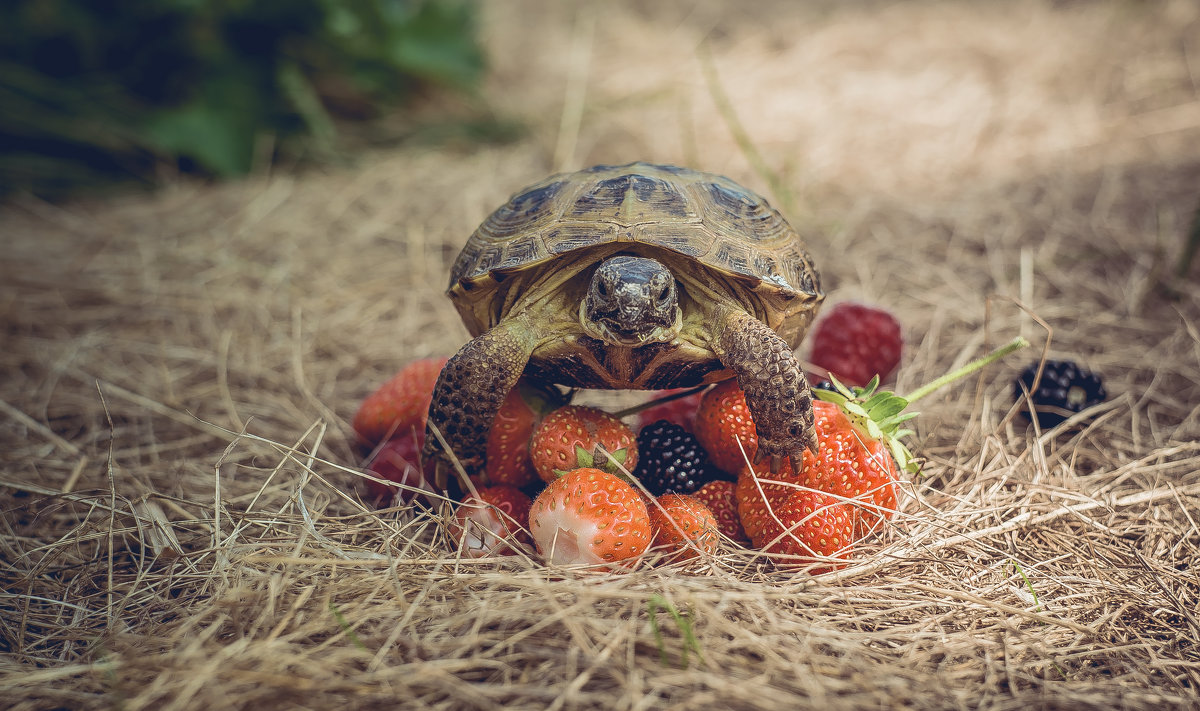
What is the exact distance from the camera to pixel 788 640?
1160 millimetres

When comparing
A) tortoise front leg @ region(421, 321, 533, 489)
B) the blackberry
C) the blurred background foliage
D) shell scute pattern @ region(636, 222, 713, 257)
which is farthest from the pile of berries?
the blurred background foliage

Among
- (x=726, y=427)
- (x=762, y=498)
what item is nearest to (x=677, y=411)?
(x=726, y=427)

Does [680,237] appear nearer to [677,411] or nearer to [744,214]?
[744,214]

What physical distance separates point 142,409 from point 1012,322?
9.50 feet

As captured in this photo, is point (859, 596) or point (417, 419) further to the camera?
point (417, 419)

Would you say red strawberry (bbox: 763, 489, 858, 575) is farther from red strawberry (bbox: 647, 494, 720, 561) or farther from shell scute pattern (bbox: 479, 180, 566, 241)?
shell scute pattern (bbox: 479, 180, 566, 241)

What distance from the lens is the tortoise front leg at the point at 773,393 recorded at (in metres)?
1.39

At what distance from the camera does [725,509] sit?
5.07 feet

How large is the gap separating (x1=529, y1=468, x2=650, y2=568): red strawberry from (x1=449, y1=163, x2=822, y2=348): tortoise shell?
0.45 m

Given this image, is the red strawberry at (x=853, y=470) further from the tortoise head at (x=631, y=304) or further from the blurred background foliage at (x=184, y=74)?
the blurred background foliage at (x=184, y=74)

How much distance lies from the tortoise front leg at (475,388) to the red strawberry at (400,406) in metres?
0.28

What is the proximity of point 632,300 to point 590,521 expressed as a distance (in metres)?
0.43

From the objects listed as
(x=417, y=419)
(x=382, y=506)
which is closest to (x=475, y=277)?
(x=417, y=419)

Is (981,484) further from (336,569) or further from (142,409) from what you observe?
(142,409)
